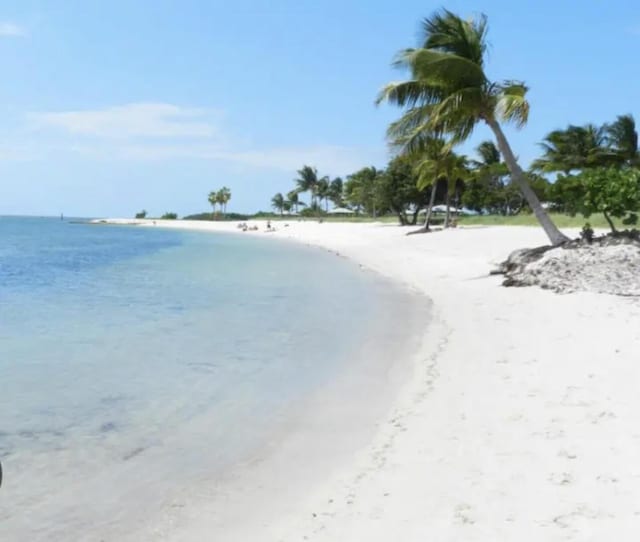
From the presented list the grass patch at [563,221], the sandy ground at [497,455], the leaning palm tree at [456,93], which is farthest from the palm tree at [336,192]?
the sandy ground at [497,455]

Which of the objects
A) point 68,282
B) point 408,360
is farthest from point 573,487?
point 68,282

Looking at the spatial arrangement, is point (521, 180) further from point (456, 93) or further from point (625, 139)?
point (625, 139)

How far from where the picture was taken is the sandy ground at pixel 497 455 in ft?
11.8

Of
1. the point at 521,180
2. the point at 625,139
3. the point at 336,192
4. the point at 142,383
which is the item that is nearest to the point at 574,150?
the point at 625,139

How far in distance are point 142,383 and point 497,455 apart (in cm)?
472

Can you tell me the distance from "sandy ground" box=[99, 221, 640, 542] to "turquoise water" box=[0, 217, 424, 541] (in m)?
1.01

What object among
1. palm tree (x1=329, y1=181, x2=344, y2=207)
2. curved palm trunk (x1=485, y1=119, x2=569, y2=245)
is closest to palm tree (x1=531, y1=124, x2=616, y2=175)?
curved palm trunk (x1=485, y1=119, x2=569, y2=245)

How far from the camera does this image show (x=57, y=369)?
334 inches

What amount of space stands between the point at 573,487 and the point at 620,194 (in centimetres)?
1594

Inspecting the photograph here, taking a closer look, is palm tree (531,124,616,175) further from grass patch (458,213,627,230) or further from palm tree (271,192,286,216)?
palm tree (271,192,286,216)

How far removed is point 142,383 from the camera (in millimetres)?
7676

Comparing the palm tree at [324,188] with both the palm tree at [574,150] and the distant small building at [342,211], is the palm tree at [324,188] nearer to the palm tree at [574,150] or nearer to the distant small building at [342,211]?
the distant small building at [342,211]

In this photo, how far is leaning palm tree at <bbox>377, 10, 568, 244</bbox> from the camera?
17.8 m

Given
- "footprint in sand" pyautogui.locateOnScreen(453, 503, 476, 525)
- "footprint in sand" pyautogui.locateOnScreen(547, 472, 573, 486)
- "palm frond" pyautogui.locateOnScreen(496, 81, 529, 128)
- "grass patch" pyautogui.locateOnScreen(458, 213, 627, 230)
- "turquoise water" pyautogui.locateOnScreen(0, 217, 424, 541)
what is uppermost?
"palm frond" pyautogui.locateOnScreen(496, 81, 529, 128)
